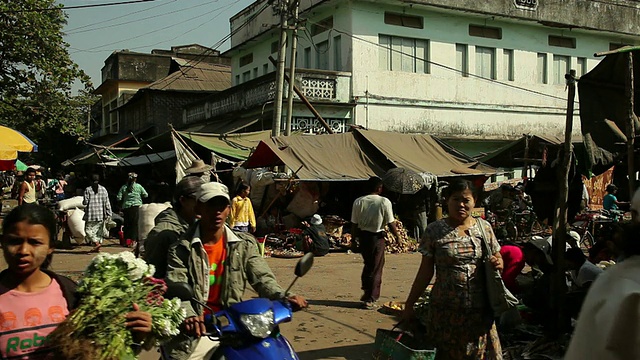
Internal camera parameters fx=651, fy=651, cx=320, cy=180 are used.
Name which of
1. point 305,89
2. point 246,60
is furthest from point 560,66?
point 246,60

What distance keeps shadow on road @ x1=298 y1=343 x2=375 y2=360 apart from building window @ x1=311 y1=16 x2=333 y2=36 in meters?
17.5

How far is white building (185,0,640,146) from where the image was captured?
2211 centimetres

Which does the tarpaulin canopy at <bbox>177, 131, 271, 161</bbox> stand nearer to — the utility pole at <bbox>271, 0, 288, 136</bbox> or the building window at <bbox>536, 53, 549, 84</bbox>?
the utility pole at <bbox>271, 0, 288, 136</bbox>

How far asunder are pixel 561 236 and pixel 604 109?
1514mm

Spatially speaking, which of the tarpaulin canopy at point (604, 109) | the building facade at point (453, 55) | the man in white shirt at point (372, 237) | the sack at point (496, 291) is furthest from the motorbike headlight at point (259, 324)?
the building facade at point (453, 55)

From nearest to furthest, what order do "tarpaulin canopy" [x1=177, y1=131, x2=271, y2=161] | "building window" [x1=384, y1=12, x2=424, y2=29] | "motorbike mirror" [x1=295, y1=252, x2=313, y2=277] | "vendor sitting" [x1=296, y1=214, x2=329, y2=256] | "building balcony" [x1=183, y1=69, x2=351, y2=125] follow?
"motorbike mirror" [x1=295, y1=252, x2=313, y2=277] → "vendor sitting" [x1=296, y1=214, x2=329, y2=256] → "tarpaulin canopy" [x1=177, y1=131, x2=271, y2=161] → "building balcony" [x1=183, y1=69, x2=351, y2=125] → "building window" [x1=384, y1=12, x2=424, y2=29]

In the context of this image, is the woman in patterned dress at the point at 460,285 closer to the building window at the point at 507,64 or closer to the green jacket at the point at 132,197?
the green jacket at the point at 132,197

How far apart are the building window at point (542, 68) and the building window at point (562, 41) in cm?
69

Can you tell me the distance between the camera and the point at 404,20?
76.0ft

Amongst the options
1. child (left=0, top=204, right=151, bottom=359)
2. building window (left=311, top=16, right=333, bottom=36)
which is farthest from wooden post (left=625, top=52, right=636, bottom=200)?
building window (left=311, top=16, right=333, bottom=36)

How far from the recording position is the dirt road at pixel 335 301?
698cm

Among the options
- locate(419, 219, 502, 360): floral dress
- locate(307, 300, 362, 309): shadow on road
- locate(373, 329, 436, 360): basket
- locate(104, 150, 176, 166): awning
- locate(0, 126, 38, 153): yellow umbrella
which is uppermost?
locate(104, 150, 176, 166): awning

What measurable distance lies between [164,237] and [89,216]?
37.5 ft

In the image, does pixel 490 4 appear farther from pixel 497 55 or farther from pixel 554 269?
pixel 554 269
